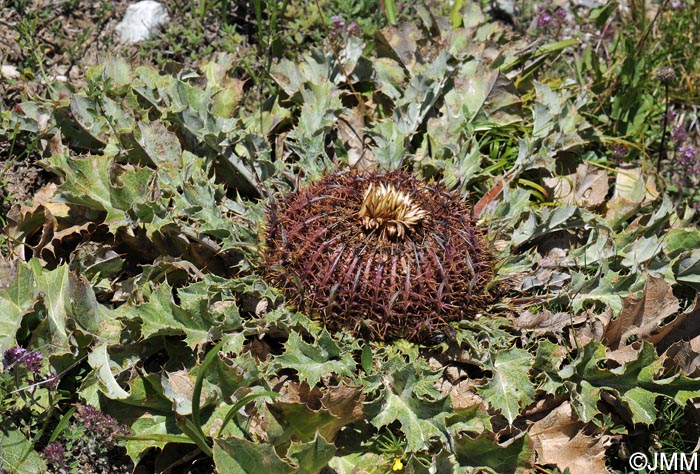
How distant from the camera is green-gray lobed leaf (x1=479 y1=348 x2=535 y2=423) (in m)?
3.54

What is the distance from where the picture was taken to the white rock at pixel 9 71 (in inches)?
203

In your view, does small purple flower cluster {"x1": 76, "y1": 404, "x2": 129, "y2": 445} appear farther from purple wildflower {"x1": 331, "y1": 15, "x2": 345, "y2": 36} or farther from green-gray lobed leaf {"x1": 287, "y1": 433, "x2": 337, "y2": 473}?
purple wildflower {"x1": 331, "y1": 15, "x2": 345, "y2": 36}

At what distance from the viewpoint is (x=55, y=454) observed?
3.45 meters

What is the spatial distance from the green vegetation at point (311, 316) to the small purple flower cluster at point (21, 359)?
0.01 metres

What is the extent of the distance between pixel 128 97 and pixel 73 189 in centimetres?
82

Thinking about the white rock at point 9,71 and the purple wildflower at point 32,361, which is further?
the white rock at point 9,71

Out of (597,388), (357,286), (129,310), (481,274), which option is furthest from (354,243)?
(597,388)

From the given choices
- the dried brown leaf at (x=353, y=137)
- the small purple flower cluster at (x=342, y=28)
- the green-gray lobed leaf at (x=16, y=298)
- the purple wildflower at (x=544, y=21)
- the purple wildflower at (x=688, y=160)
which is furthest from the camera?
the purple wildflower at (x=544, y=21)

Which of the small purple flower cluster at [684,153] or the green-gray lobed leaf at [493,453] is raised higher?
the small purple flower cluster at [684,153]

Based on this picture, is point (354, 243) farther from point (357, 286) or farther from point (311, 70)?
point (311, 70)

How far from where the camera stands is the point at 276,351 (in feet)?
13.2

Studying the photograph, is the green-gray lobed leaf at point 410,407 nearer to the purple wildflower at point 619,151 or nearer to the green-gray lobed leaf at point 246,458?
the green-gray lobed leaf at point 246,458

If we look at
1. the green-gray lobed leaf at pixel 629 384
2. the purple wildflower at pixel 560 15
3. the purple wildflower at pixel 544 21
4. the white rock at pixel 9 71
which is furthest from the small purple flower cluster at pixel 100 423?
the purple wildflower at pixel 560 15

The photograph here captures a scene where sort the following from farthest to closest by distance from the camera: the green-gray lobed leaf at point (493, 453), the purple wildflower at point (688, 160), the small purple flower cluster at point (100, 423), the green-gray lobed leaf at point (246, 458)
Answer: the purple wildflower at point (688, 160)
the small purple flower cluster at point (100, 423)
the green-gray lobed leaf at point (493, 453)
the green-gray lobed leaf at point (246, 458)
